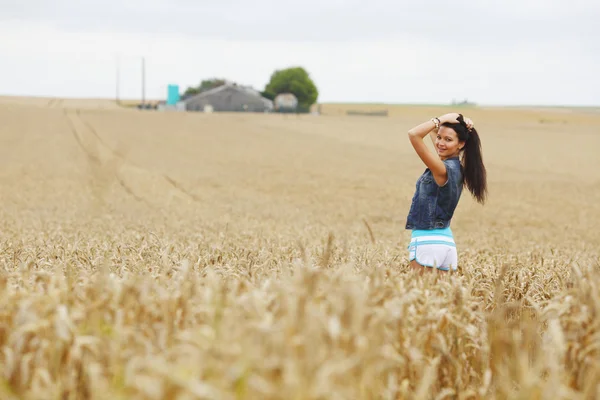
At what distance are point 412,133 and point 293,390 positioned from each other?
355 centimetres

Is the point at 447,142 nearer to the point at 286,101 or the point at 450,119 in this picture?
the point at 450,119

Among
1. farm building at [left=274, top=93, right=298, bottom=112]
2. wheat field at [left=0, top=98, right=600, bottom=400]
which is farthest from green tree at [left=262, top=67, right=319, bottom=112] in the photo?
wheat field at [left=0, top=98, right=600, bottom=400]

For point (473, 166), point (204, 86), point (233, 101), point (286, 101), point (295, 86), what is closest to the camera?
point (473, 166)

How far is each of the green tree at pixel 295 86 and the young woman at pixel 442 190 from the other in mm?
102903

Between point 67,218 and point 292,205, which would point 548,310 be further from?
point 292,205

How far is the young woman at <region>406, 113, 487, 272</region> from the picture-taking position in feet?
18.0

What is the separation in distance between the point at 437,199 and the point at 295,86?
105619mm

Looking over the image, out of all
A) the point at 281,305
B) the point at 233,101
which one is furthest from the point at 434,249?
the point at 233,101

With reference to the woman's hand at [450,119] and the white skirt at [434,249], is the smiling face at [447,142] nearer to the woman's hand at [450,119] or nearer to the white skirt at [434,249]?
the woman's hand at [450,119]

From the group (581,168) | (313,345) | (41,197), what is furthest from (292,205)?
(581,168)

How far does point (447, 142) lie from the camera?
18.3 ft

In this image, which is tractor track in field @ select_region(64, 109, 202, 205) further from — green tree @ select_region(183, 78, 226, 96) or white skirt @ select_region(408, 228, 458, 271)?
green tree @ select_region(183, 78, 226, 96)

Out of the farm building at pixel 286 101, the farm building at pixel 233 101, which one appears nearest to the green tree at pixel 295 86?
the farm building at pixel 286 101

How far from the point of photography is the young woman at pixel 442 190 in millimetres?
5480
